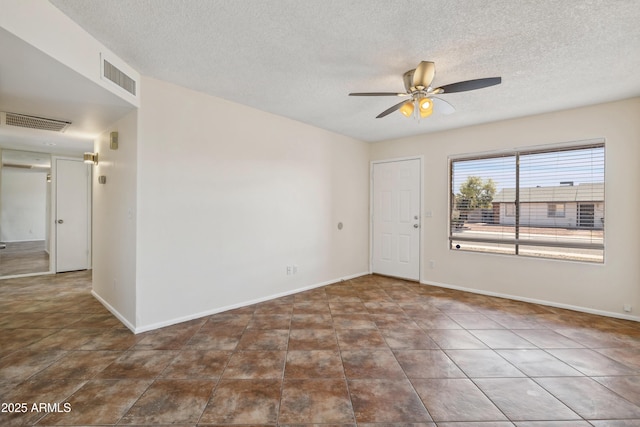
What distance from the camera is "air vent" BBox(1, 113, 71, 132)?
3.05 m

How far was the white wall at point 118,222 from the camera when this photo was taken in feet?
9.46

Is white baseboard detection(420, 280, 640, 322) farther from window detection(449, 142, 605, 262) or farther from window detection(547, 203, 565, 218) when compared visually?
window detection(547, 203, 565, 218)

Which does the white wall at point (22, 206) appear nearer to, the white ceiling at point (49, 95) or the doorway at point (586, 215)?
the white ceiling at point (49, 95)

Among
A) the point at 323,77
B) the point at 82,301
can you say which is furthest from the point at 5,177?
the point at 323,77

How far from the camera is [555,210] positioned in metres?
3.72

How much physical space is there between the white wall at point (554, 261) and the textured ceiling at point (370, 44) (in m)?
0.37

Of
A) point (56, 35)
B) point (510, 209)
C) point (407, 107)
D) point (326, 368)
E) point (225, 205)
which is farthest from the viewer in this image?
point (510, 209)

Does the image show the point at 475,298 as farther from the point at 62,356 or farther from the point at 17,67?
the point at 17,67

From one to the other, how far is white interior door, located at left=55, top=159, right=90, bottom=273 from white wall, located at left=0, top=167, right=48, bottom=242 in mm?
4855

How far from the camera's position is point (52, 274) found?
523 cm

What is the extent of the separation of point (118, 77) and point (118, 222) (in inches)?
61.7

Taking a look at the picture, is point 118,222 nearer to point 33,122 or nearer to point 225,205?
point 225,205

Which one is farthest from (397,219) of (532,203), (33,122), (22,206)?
(22,206)

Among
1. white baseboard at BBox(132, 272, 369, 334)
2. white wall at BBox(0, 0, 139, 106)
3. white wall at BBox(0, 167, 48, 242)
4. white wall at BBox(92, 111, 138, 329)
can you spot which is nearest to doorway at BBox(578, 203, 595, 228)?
white baseboard at BBox(132, 272, 369, 334)
